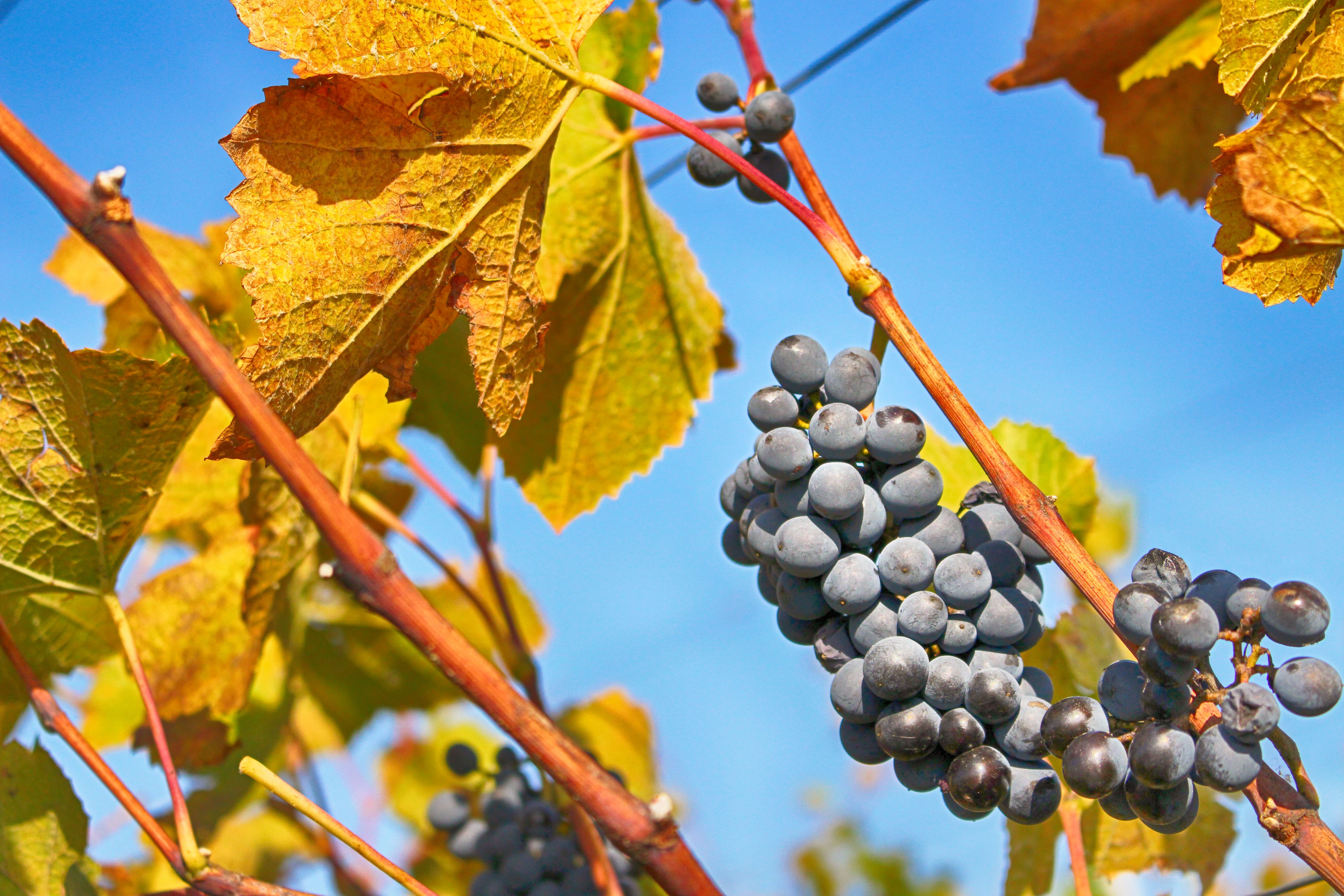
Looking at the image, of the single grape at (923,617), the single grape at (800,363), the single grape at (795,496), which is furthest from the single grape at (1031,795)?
the single grape at (800,363)

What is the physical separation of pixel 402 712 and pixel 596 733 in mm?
336

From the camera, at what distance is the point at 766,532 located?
0.81m

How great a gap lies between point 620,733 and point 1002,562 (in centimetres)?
118

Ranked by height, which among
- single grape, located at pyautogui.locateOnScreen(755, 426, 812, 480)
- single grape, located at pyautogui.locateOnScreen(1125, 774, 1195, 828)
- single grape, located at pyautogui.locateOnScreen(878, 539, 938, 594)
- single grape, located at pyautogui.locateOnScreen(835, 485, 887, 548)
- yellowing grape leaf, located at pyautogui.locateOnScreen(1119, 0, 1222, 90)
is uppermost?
yellowing grape leaf, located at pyautogui.locateOnScreen(1119, 0, 1222, 90)

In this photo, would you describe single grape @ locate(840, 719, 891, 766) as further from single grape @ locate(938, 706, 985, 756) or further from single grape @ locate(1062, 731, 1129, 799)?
single grape @ locate(1062, 731, 1129, 799)

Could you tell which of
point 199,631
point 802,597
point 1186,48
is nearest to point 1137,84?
point 1186,48

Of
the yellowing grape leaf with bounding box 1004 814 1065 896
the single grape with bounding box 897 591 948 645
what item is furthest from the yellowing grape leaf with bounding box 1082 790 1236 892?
the single grape with bounding box 897 591 948 645

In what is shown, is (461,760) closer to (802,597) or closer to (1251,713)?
(802,597)

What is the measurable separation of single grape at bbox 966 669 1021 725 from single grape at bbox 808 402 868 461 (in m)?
0.18

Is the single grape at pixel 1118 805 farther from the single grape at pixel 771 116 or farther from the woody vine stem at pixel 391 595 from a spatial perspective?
the single grape at pixel 771 116

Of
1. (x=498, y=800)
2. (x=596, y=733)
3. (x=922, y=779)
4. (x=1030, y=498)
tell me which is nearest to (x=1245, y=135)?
(x=1030, y=498)

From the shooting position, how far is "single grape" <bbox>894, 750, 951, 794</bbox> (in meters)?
0.74

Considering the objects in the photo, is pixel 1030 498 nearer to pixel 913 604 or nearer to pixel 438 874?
pixel 913 604

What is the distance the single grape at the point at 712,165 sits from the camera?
964 millimetres
